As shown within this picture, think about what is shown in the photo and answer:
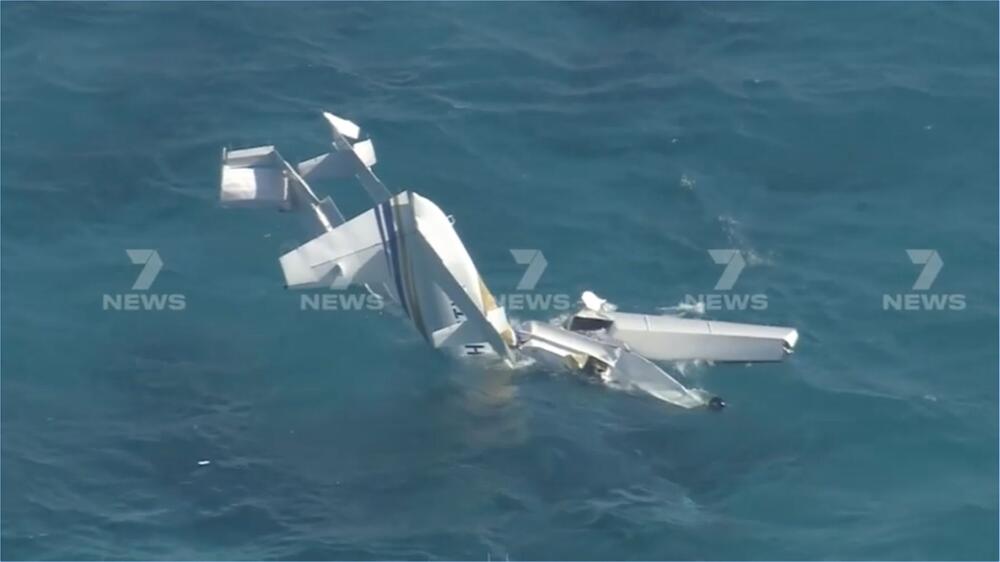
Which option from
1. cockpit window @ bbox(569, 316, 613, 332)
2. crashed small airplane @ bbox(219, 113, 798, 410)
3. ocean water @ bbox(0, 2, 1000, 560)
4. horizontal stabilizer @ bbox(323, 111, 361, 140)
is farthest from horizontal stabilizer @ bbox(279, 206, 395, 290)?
cockpit window @ bbox(569, 316, 613, 332)

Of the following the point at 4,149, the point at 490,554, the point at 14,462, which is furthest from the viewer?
the point at 4,149

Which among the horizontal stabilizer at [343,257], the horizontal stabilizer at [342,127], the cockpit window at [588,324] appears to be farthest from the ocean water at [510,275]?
the horizontal stabilizer at [342,127]

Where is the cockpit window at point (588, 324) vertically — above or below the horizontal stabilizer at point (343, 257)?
below

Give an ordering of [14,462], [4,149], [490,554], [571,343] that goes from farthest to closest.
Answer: [4,149], [571,343], [14,462], [490,554]

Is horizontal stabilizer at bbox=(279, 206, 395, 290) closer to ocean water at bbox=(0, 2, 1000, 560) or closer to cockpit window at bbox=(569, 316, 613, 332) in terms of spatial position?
ocean water at bbox=(0, 2, 1000, 560)

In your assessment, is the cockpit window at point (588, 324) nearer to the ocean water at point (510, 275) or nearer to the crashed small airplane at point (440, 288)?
the crashed small airplane at point (440, 288)

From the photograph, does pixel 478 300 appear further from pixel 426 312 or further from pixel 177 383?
pixel 177 383

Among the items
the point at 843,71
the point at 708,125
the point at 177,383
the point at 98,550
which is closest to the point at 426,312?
the point at 177,383
